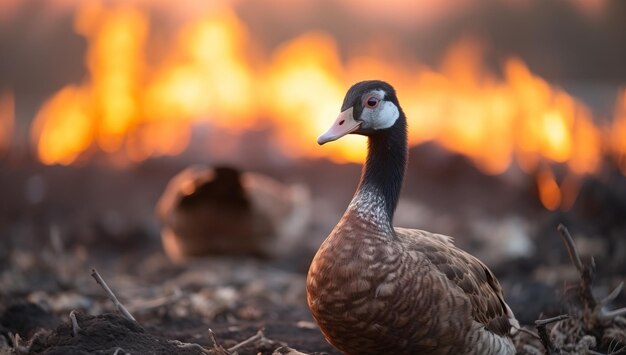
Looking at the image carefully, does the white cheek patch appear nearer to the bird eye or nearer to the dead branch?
the bird eye

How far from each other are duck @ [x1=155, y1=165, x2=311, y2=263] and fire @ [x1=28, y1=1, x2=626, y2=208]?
3700 millimetres

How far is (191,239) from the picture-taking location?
10266 millimetres

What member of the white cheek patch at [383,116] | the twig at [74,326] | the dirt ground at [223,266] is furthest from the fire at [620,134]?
the twig at [74,326]

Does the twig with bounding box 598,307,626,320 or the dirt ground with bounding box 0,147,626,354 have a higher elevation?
the twig with bounding box 598,307,626,320

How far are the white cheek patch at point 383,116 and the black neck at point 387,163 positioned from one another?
1.8 inches

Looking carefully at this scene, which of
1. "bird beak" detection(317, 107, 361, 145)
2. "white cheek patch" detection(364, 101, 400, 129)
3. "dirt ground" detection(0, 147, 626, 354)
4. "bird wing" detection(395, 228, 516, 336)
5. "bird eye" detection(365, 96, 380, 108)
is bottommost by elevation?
"dirt ground" detection(0, 147, 626, 354)

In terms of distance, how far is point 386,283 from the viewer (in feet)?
14.6

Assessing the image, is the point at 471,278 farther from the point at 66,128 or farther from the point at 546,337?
the point at 66,128

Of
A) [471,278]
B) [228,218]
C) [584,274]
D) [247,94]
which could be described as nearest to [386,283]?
[471,278]

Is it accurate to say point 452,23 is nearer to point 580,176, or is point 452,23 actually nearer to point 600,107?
point 600,107

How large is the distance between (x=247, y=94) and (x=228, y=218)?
556 cm

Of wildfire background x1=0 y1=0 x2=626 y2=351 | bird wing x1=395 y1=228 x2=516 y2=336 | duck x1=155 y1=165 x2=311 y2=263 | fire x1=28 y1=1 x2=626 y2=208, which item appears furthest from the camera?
fire x1=28 y1=1 x2=626 y2=208

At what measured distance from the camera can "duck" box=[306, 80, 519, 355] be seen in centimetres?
443

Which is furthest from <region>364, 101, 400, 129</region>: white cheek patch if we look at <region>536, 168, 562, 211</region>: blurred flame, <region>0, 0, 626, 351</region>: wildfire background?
<region>536, 168, 562, 211</region>: blurred flame
